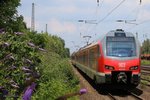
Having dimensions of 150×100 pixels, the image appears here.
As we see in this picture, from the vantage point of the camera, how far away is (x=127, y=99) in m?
19.2

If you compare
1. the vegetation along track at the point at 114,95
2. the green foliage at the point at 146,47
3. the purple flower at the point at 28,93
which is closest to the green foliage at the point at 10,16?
the vegetation along track at the point at 114,95

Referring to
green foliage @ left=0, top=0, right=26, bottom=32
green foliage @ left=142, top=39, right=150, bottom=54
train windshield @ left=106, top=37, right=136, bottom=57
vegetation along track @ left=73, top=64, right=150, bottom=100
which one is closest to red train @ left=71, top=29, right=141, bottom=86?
train windshield @ left=106, top=37, right=136, bottom=57

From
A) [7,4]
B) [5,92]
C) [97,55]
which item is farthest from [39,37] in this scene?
[5,92]

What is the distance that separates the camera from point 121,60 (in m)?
19.8

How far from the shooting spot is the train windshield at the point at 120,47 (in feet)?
65.7

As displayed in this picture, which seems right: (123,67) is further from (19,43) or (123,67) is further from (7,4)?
(7,4)

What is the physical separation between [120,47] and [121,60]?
2.30ft

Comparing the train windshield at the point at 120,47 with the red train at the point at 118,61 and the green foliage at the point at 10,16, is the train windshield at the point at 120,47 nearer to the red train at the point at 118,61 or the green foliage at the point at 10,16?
the red train at the point at 118,61

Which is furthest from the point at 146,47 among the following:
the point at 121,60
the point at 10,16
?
the point at 121,60

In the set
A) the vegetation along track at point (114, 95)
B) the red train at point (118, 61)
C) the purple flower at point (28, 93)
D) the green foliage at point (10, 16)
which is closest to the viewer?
the purple flower at point (28, 93)

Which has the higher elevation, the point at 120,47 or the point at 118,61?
the point at 120,47

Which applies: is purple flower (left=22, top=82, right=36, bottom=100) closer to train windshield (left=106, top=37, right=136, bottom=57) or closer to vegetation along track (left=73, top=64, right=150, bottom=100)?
vegetation along track (left=73, top=64, right=150, bottom=100)

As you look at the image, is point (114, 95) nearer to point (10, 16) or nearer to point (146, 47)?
point (10, 16)

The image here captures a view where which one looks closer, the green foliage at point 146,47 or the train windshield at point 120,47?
the train windshield at point 120,47
